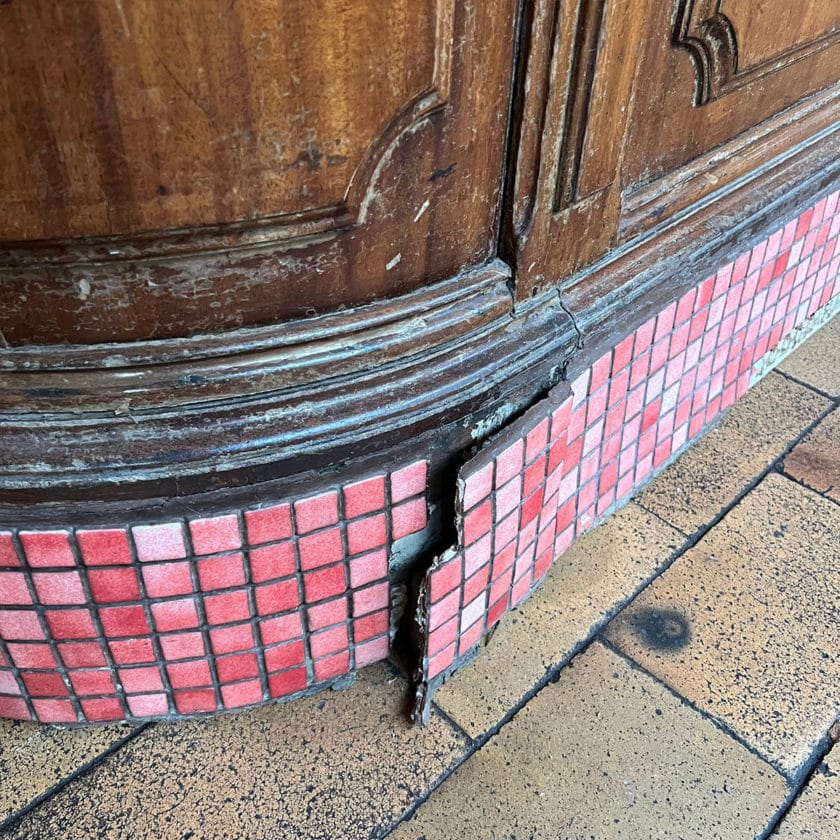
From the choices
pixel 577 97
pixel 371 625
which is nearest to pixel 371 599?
pixel 371 625

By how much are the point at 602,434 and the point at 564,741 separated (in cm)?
71

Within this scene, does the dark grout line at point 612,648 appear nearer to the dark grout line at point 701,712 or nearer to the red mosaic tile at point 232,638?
the dark grout line at point 701,712

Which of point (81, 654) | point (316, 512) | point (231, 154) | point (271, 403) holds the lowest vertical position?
point (81, 654)

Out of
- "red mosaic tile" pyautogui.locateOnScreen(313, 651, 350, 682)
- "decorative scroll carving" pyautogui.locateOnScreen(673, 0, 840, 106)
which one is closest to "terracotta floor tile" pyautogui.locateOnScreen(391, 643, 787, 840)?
"red mosaic tile" pyautogui.locateOnScreen(313, 651, 350, 682)

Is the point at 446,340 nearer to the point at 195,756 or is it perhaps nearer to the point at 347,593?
the point at 347,593

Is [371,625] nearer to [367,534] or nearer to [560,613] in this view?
[367,534]

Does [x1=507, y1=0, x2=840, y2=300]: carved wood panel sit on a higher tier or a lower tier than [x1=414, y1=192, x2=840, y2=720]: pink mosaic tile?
higher

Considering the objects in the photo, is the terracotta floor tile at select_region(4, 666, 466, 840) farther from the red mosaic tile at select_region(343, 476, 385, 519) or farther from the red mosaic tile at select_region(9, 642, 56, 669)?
the red mosaic tile at select_region(343, 476, 385, 519)

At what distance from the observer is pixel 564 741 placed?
71.6 inches

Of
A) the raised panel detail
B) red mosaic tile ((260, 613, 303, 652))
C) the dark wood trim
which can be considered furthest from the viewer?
red mosaic tile ((260, 613, 303, 652))

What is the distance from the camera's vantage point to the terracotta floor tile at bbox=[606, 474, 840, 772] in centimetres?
189

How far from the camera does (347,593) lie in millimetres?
1657

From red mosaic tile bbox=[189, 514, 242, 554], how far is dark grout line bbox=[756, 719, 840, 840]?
4.01 feet

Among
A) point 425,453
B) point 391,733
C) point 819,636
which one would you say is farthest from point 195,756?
point 819,636
